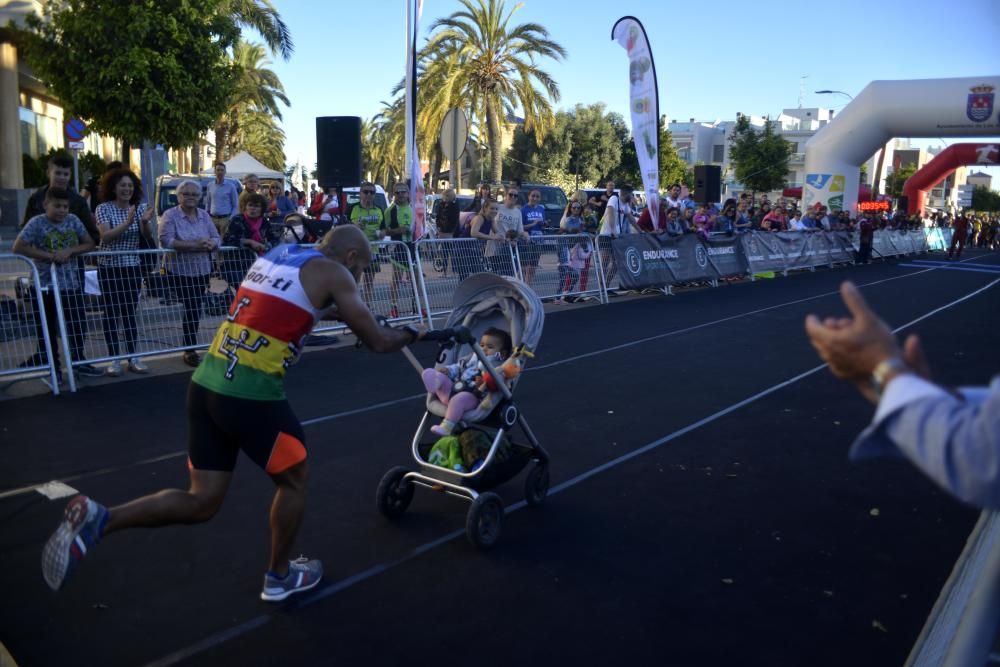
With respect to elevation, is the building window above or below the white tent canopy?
above

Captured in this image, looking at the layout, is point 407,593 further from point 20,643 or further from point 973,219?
point 973,219

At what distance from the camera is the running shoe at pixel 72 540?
3.18 meters

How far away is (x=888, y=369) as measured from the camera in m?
1.59

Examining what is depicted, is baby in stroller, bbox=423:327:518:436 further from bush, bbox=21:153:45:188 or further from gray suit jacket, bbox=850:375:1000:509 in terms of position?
bush, bbox=21:153:45:188

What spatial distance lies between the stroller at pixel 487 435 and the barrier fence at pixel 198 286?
14.5ft

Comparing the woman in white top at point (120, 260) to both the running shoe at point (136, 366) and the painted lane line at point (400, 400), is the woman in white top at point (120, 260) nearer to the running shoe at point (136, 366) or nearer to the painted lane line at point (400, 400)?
the running shoe at point (136, 366)

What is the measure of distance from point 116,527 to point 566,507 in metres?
2.69

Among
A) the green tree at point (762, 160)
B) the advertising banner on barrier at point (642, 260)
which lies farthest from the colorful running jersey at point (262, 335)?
the green tree at point (762, 160)

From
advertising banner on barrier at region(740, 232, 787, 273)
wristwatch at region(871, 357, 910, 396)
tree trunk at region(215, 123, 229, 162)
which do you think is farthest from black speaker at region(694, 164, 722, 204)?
tree trunk at region(215, 123, 229, 162)

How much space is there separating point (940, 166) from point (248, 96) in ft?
113

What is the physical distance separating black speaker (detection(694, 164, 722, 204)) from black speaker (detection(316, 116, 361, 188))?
46.3ft

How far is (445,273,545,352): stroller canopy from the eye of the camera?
207 inches

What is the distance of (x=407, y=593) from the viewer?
3977 millimetres

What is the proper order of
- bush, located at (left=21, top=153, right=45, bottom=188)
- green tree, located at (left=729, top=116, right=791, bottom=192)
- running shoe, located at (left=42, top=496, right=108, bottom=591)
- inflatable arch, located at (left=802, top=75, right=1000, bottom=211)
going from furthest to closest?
green tree, located at (left=729, top=116, right=791, bottom=192)
inflatable arch, located at (left=802, top=75, right=1000, bottom=211)
bush, located at (left=21, top=153, right=45, bottom=188)
running shoe, located at (left=42, top=496, right=108, bottom=591)
